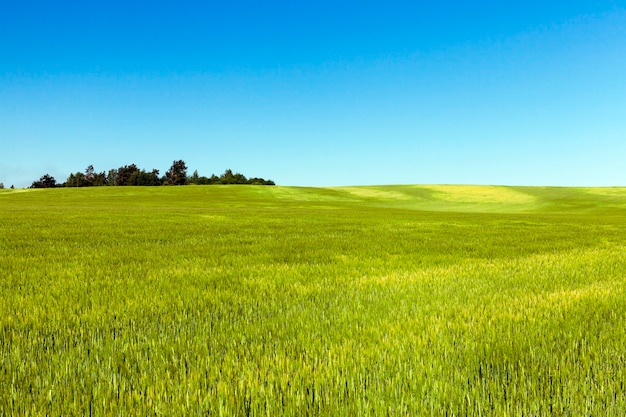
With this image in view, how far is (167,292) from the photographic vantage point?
673 centimetres

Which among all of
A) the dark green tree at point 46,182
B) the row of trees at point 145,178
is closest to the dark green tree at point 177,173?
the row of trees at point 145,178

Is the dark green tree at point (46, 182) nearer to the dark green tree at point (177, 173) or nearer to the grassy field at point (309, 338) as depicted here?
the dark green tree at point (177, 173)

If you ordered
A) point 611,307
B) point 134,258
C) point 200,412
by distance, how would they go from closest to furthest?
1. point 200,412
2. point 611,307
3. point 134,258

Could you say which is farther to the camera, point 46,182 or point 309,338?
point 46,182

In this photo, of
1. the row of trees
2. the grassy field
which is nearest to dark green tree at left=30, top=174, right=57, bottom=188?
the row of trees

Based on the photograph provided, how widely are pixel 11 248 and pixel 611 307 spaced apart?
15.0 m

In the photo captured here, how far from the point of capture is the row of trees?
16525cm

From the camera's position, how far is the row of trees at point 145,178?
165250 millimetres

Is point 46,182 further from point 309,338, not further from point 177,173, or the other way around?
point 309,338

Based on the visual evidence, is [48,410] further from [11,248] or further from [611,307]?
[11,248]

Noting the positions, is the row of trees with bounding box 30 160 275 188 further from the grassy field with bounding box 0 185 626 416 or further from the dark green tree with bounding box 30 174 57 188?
the grassy field with bounding box 0 185 626 416

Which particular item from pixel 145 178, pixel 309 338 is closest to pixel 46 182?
pixel 145 178

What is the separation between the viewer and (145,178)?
16600 centimetres

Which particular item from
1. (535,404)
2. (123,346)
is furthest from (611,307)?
(123,346)
